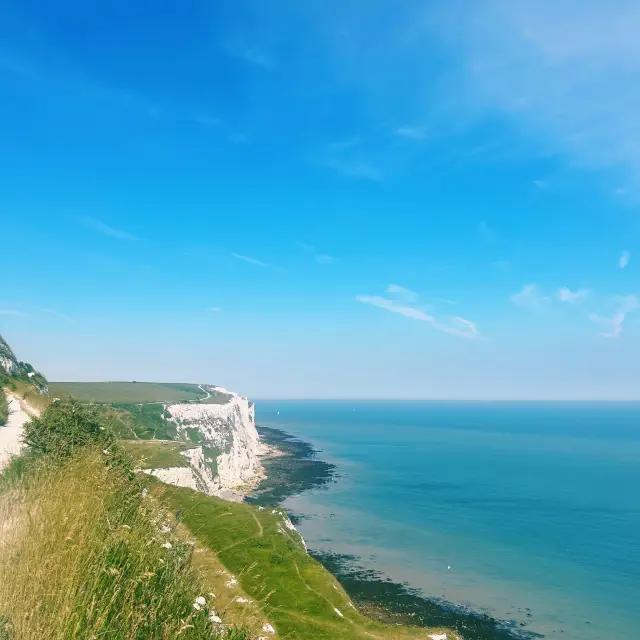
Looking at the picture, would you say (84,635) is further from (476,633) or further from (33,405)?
(33,405)

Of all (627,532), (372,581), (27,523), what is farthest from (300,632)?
(627,532)

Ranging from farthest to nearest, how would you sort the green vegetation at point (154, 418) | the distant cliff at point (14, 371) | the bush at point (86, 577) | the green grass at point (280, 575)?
1. the green vegetation at point (154, 418)
2. the distant cliff at point (14, 371)
3. the green grass at point (280, 575)
4. the bush at point (86, 577)

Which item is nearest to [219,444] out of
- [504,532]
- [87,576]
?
[504,532]

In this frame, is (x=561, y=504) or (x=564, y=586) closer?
(x=564, y=586)

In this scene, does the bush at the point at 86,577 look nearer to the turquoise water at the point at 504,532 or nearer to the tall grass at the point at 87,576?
the tall grass at the point at 87,576

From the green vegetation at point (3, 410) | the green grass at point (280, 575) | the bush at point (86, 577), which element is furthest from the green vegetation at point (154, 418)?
the bush at point (86, 577)

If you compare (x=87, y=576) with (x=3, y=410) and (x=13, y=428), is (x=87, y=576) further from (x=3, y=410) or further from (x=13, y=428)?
(x=3, y=410)

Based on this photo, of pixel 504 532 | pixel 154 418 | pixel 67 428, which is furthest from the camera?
pixel 154 418
